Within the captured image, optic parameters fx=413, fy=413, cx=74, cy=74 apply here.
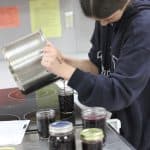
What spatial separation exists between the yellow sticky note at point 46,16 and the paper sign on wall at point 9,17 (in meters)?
0.07

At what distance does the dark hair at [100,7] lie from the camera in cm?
109

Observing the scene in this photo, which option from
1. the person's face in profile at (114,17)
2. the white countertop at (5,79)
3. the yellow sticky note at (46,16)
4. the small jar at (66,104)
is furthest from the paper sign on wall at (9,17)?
the person's face in profile at (114,17)

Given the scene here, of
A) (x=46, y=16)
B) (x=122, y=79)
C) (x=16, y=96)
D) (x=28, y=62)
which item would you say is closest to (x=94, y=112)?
(x=122, y=79)

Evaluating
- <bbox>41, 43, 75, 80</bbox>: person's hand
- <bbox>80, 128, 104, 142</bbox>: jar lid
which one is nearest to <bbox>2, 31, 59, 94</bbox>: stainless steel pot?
<bbox>41, 43, 75, 80</bbox>: person's hand

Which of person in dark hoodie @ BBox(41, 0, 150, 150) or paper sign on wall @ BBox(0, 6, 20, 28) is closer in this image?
person in dark hoodie @ BBox(41, 0, 150, 150)

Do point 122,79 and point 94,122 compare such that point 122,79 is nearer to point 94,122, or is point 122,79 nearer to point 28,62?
point 94,122

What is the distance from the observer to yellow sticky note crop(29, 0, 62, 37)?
78.8 inches

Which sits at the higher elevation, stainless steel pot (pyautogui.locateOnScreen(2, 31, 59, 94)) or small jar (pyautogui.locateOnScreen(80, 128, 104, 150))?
stainless steel pot (pyautogui.locateOnScreen(2, 31, 59, 94))

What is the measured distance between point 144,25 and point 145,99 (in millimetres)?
271

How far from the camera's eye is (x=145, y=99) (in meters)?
1.32

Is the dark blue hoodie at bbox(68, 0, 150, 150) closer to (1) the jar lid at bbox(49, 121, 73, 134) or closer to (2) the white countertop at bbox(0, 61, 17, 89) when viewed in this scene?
(1) the jar lid at bbox(49, 121, 73, 134)

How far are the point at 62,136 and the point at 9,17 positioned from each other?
1.11m

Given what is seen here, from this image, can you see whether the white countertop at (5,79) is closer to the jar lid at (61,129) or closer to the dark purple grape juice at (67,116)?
the dark purple grape juice at (67,116)

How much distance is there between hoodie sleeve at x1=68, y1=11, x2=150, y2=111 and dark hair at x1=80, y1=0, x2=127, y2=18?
9cm
